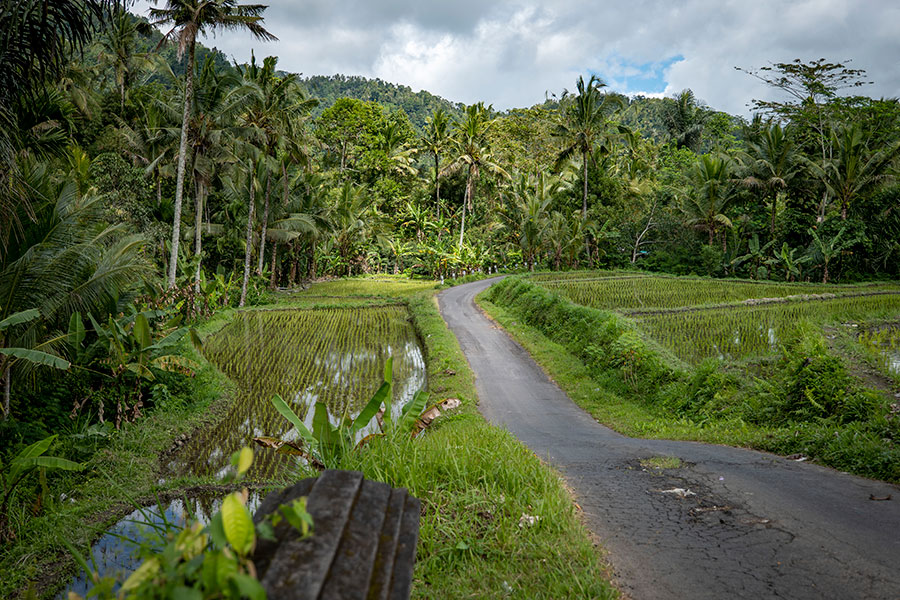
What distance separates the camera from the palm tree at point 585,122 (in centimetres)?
2814

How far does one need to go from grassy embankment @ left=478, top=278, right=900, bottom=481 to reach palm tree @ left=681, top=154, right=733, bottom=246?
57.2ft

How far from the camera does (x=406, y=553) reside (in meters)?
1.46

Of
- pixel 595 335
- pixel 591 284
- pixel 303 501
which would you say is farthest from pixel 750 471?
pixel 591 284

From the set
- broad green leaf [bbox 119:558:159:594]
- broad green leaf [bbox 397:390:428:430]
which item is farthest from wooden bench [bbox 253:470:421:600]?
broad green leaf [bbox 397:390:428:430]

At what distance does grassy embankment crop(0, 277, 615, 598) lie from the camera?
3059 millimetres

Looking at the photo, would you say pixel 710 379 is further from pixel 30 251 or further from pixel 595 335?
pixel 30 251

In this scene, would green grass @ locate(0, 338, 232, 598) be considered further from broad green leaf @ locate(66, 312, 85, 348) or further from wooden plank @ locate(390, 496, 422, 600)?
wooden plank @ locate(390, 496, 422, 600)

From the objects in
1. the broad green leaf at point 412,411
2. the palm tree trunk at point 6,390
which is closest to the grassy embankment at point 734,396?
the broad green leaf at point 412,411

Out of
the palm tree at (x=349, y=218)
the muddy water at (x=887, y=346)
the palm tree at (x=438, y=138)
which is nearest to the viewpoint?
the muddy water at (x=887, y=346)

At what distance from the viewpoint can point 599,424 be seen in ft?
28.6

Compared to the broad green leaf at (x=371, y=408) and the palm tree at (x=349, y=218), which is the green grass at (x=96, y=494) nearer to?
the broad green leaf at (x=371, y=408)

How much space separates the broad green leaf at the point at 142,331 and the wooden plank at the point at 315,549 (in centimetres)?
695

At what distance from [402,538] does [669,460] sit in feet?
15.9

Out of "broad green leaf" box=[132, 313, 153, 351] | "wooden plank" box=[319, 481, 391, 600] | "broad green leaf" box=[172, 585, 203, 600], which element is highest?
"broad green leaf" box=[172, 585, 203, 600]
